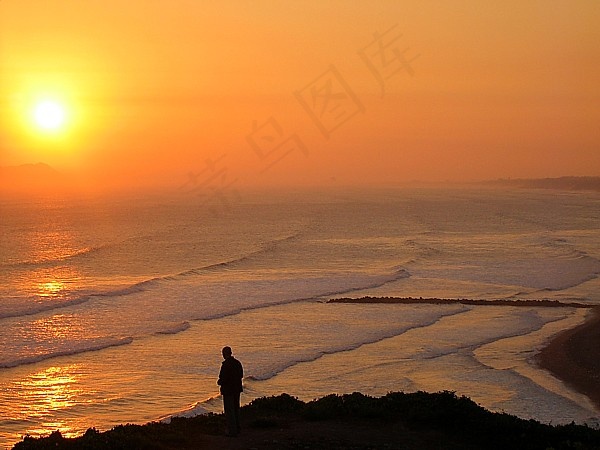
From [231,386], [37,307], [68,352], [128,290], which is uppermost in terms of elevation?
[231,386]

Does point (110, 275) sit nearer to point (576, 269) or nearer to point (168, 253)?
point (168, 253)

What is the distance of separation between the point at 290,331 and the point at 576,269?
34907 mm

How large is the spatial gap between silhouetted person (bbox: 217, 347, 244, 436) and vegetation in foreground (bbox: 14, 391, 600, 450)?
1.07 feet

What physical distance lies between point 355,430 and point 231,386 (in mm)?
3204

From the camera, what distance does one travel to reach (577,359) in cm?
3206

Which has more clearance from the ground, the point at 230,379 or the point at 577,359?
the point at 230,379

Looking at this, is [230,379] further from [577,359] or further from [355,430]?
[577,359]

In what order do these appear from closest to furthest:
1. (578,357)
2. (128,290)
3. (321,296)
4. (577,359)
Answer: (577,359) → (578,357) → (321,296) → (128,290)

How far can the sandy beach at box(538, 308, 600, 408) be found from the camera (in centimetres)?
2870

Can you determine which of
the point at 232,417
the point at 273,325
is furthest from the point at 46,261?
the point at 232,417

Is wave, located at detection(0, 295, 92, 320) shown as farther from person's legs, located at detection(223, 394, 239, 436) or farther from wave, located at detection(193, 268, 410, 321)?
person's legs, located at detection(223, 394, 239, 436)

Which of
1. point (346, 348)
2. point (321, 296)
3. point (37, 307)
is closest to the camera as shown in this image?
point (346, 348)

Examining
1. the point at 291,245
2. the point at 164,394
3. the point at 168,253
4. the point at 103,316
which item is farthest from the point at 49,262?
the point at 164,394

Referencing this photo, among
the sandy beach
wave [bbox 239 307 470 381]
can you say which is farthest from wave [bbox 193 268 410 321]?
the sandy beach
